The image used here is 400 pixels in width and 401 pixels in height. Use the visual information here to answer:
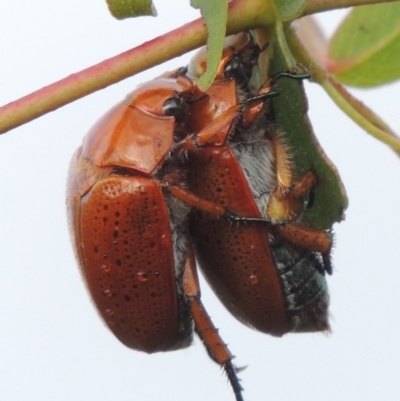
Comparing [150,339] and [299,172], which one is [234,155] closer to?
[299,172]

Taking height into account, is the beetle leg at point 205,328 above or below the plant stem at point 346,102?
below

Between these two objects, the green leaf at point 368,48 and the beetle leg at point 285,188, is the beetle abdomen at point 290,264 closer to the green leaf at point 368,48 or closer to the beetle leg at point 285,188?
the beetle leg at point 285,188

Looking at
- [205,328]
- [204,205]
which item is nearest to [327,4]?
[204,205]

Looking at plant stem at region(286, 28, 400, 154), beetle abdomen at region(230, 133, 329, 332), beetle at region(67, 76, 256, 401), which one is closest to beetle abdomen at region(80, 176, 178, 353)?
beetle at region(67, 76, 256, 401)

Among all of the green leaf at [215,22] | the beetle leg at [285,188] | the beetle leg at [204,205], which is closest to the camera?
the green leaf at [215,22]

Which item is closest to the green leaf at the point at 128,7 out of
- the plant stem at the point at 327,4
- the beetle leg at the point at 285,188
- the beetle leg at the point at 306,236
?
the plant stem at the point at 327,4

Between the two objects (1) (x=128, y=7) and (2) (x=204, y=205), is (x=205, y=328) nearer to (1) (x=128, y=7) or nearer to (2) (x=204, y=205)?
(2) (x=204, y=205)
